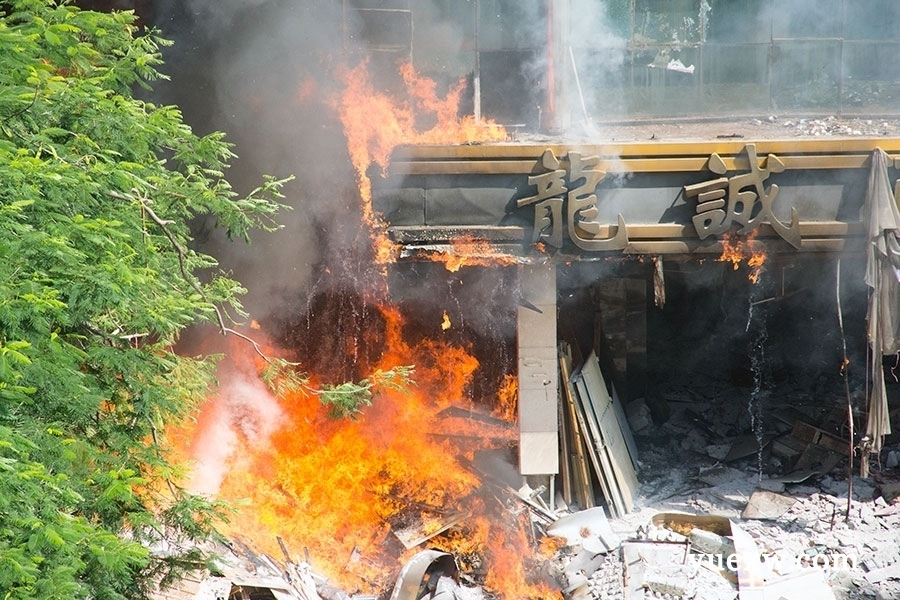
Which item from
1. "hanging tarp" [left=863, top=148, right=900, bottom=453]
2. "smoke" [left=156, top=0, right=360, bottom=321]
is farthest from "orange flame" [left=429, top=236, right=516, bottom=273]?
"hanging tarp" [left=863, top=148, right=900, bottom=453]

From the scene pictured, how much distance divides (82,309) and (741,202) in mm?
8197

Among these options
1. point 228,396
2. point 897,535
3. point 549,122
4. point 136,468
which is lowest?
point 897,535

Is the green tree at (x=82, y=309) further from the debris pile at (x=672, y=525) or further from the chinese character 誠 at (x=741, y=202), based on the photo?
the chinese character 誠 at (x=741, y=202)

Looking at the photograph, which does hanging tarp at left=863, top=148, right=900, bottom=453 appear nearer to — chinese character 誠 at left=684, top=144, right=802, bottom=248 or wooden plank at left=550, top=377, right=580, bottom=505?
chinese character 誠 at left=684, top=144, right=802, bottom=248

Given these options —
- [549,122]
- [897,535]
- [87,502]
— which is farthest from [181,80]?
[897,535]

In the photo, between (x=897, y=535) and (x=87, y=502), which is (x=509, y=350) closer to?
(x=897, y=535)

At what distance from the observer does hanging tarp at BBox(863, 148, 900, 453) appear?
36.7ft

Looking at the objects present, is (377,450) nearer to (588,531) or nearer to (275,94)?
(588,531)

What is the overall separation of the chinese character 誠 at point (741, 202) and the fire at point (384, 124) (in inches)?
113

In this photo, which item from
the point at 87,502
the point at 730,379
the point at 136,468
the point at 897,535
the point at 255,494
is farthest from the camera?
the point at 730,379

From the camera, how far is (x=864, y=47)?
496 inches

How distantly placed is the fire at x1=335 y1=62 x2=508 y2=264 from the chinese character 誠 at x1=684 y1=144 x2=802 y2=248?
2860mm

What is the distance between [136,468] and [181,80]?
645 cm

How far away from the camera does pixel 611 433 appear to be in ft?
43.9
